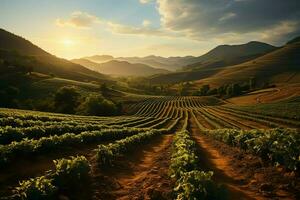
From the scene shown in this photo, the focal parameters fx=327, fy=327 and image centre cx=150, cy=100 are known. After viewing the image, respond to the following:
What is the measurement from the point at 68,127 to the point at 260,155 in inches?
→ 674

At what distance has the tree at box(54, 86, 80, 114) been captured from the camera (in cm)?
9629

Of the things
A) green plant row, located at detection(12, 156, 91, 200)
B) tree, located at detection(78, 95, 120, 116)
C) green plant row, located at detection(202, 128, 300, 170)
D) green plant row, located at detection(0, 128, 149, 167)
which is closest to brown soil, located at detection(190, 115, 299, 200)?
green plant row, located at detection(202, 128, 300, 170)

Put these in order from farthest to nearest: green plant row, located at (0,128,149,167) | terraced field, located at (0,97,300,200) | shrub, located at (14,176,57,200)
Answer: green plant row, located at (0,128,149,167)
terraced field, located at (0,97,300,200)
shrub, located at (14,176,57,200)

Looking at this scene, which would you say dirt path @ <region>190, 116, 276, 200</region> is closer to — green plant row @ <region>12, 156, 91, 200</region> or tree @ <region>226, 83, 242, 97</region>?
green plant row @ <region>12, 156, 91, 200</region>

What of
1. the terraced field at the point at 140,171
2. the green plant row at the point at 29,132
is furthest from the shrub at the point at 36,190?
the green plant row at the point at 29,132

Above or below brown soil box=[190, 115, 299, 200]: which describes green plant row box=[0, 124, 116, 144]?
above

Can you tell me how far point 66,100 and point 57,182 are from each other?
89.8 m

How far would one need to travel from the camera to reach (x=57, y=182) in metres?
12.6

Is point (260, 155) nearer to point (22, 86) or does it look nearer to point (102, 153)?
point (102, 153)

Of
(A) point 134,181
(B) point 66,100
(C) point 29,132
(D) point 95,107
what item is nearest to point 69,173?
(A) point 134,181

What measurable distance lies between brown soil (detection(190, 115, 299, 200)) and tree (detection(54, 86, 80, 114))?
79.8m

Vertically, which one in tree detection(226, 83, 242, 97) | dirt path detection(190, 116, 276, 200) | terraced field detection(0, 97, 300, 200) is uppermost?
tree detection(226, 83, 242, 97)

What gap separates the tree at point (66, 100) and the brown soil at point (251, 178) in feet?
262

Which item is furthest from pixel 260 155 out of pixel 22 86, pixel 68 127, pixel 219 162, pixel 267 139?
pixel 22 86
